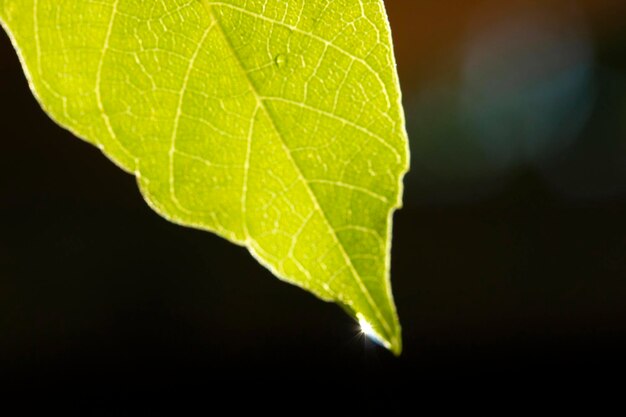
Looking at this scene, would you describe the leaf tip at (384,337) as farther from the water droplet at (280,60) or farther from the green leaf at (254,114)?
the water droplet at (280,60)

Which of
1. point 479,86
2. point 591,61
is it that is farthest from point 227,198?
point 591,61

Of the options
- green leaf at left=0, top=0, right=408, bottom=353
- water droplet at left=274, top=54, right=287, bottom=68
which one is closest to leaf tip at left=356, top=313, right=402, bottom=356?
green leaf at left=0, top=0, right=408, bottom=353

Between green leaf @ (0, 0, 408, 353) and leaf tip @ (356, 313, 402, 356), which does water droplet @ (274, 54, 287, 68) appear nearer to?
green leaf @ (0, 0, 408, 353)

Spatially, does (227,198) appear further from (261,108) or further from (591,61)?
(591,61)

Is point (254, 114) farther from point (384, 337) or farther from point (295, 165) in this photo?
point (384, 337)

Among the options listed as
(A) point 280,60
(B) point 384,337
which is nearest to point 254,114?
(A) point 280,60

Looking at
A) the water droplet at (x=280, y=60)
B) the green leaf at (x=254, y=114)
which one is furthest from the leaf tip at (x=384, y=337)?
the water droplet at (x=280, y=60)

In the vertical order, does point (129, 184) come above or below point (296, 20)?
above

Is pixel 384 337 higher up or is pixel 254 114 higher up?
pixel 254 114
